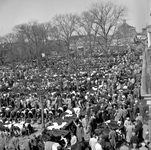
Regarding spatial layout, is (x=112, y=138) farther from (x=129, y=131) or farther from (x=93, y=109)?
(x=93, y=109)

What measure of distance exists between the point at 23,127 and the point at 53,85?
11.6 m

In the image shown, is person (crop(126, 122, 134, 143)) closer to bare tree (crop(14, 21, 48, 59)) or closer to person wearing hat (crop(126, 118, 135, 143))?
person wearing hat (crop(126, 118, 135, 143))

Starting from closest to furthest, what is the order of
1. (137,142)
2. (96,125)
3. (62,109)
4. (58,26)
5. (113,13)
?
1. (137,142)
2. (96,125)
3. (62,109)
4. (113,13)
5. (58,26)

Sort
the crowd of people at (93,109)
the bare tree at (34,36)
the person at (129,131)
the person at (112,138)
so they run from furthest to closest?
the bare tree at (34,36)
the person at (129,131)
the crowd of people at (93,109)
the person at (112,138)

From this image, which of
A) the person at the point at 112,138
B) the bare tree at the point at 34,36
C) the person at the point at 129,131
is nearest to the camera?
the person at the point at 112,138

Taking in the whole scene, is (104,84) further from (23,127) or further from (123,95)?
(23,127)

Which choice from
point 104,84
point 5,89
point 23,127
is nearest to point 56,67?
point 5,89

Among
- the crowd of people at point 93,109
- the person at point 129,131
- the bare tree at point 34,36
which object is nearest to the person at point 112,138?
the crowd of people at point 93,109

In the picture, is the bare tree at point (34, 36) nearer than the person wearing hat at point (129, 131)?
No

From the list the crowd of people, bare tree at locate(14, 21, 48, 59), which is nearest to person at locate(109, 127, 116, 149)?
the crowd of people

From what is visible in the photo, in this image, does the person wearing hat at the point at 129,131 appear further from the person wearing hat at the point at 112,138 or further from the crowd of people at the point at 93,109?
the person wearing hat at the point at 112,138

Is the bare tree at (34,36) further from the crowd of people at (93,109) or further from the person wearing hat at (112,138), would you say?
the person wearing hat at (112,138)

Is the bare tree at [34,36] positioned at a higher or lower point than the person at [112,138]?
higher

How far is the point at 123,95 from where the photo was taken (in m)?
17.6
